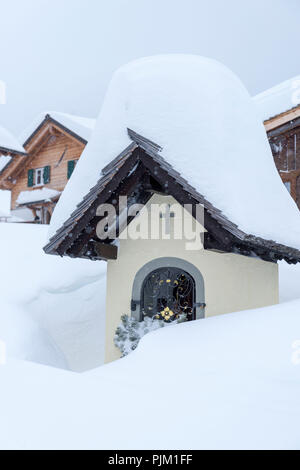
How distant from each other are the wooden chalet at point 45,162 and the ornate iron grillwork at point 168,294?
13.8 m

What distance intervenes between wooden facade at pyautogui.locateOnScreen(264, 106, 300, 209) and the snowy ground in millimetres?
7869

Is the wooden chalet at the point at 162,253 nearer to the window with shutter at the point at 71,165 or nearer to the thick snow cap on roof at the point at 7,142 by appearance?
the thick snow cap on roof at the point at 7,142

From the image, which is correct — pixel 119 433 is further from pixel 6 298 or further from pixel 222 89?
pixel 6 298

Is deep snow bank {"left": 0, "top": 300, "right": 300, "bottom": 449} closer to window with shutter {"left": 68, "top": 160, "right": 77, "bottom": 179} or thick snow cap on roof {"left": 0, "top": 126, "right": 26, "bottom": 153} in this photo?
thick snow cap on roof {"left": 0, "top": 126, "right": 26, "bottom": 153}

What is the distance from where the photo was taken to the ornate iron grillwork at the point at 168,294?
6.64 meters

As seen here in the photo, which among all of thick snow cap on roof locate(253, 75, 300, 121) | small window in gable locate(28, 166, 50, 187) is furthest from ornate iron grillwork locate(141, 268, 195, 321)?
small window in gable locate(28, 166, 50, 187)

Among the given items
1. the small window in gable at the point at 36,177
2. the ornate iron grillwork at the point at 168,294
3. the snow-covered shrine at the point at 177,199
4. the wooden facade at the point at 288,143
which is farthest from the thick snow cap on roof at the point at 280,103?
the small window in gable at the point at 36,177

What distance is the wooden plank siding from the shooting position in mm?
20078

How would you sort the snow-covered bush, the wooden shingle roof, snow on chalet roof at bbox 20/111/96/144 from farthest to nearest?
1. snow on chalet roof at bbox 20/111/96/144
2. the snow-covered bush
3. the wooden shingle roof

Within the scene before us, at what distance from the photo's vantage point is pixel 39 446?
2.63 meters

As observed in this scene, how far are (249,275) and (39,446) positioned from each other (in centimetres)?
433

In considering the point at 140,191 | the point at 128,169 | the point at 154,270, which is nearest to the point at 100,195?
the point at 128,169

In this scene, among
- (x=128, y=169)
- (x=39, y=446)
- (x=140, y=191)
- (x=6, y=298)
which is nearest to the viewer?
(x=39, y=446)

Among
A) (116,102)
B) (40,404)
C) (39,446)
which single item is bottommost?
(39,446)
